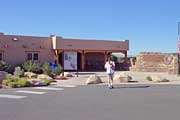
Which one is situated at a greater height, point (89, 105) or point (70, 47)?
point (70, 47)

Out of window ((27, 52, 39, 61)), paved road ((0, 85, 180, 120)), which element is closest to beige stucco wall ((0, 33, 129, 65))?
window ((27, 52, 39, 61))

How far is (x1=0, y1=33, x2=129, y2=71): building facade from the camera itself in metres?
45.5

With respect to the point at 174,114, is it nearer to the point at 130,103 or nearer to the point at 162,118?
the point at 162,118

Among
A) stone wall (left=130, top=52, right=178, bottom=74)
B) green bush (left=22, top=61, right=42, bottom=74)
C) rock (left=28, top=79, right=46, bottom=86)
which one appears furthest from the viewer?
stone wall (left=130, top=52, right=178, bottom=74)

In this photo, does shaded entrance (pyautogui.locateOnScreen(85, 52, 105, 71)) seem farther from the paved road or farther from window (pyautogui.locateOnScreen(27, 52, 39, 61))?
the paved road

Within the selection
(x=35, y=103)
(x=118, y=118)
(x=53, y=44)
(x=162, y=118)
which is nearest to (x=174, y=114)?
(x=162, y=118)

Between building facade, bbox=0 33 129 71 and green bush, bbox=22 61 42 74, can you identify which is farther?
building facade, bbox=0 33 129 71

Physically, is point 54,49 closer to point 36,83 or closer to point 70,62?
point 70,62

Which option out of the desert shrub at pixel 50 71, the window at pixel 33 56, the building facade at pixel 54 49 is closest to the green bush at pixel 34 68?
the desert shrub at pixel 50 71

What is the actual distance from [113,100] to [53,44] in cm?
3268

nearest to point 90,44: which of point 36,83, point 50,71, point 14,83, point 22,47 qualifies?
point 22,47

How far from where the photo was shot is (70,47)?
161 feet

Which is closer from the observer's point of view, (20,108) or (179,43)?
(20,108)

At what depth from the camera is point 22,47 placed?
46.2 meters
